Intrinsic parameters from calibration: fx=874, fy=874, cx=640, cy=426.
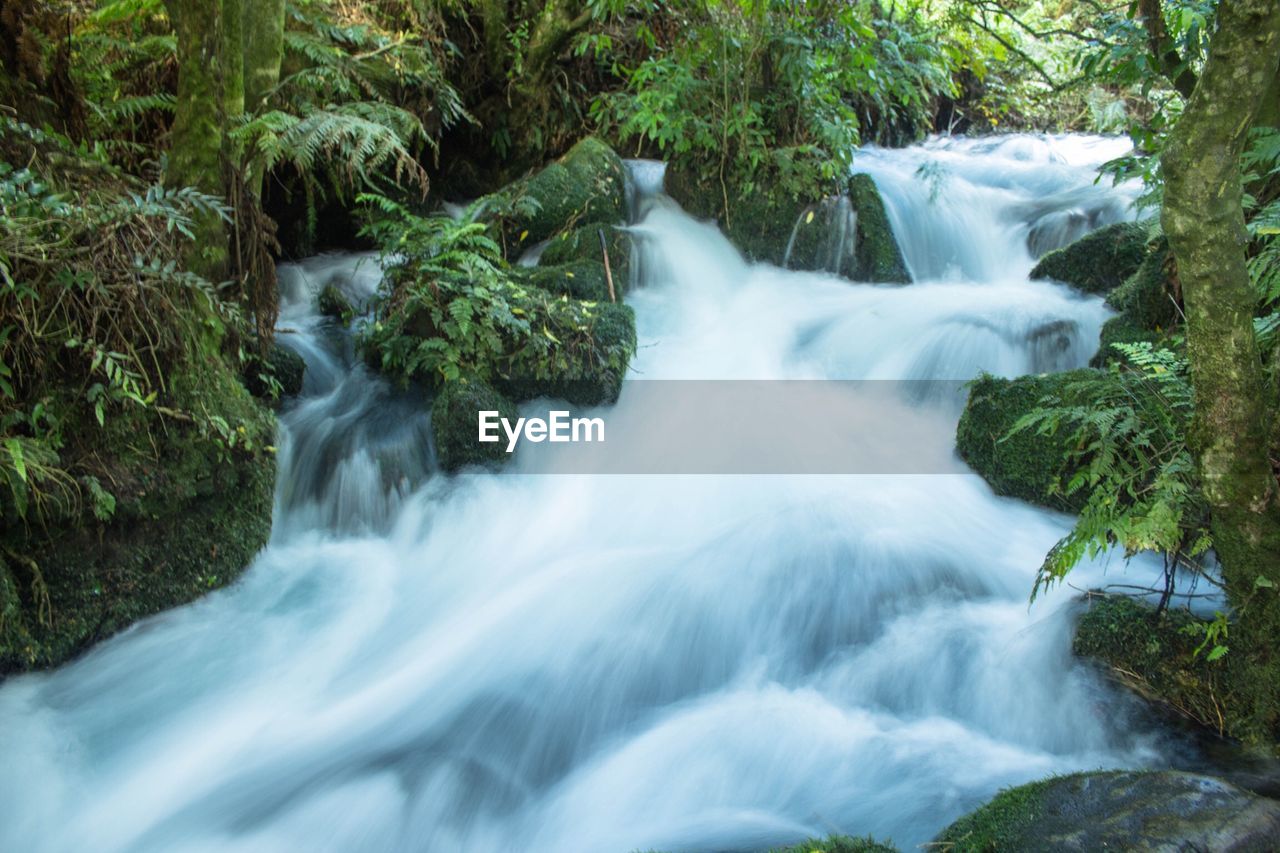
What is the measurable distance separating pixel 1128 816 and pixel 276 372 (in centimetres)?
473

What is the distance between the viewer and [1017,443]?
4.79 metres

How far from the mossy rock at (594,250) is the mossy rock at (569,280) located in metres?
0.21

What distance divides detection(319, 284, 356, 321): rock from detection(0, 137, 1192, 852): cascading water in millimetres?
261

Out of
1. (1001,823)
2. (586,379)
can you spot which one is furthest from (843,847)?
(586,379)

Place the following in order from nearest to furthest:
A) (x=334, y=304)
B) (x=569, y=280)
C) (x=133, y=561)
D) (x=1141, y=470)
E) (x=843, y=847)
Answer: (x=843, y=847) < (x=1141, y=470) < (x=133, y=561) < (x=569, y=280) < (x=334, y=304)

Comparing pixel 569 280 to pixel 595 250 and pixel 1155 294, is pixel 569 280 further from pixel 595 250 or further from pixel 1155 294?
pixel 1155 294

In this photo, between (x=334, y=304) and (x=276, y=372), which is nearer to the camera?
(x=276, y=372)

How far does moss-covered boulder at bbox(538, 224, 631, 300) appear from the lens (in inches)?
265

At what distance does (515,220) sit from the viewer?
717 centimetres

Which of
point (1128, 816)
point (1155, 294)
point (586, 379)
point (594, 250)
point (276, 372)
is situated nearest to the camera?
point (1128, 816)

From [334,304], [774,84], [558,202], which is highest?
[774,84]

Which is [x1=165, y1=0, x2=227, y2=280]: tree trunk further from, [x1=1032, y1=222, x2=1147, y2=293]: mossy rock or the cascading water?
[x1=1032, y1=222, x2=1147, y2=293]: mossy rock

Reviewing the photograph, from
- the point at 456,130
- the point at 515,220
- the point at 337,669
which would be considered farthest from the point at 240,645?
the point at 456,130

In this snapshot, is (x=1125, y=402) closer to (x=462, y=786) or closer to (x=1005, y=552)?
(x=1005, y=552)
